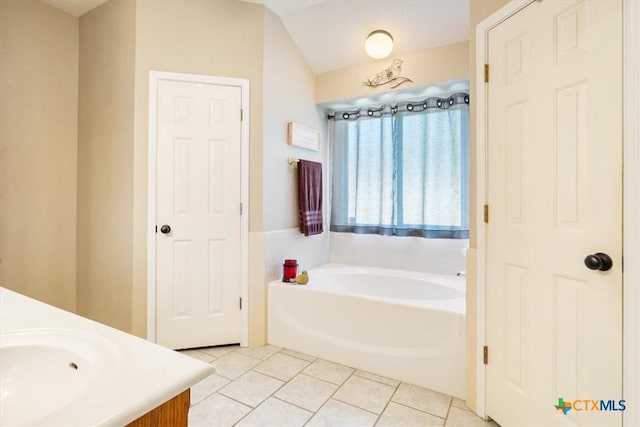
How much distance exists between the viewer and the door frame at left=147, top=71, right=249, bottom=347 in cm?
234

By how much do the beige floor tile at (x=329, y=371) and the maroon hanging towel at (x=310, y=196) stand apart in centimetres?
112

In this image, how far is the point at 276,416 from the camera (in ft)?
5.52

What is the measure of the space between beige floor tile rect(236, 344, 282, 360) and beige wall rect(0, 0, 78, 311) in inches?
61.7

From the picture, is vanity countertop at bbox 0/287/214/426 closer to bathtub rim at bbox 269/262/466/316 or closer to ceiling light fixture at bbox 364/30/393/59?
bathtub rim at bbox 269/262/466/316

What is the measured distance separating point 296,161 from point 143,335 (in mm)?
1830

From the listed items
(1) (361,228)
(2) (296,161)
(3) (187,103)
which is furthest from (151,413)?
(1) (361,228)

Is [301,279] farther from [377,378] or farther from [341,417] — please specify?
[341,417]

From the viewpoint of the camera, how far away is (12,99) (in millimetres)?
2406

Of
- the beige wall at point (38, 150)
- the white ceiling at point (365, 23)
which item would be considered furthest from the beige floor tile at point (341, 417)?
the white ceiling at point (365, 23)

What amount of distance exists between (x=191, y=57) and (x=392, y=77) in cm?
166
